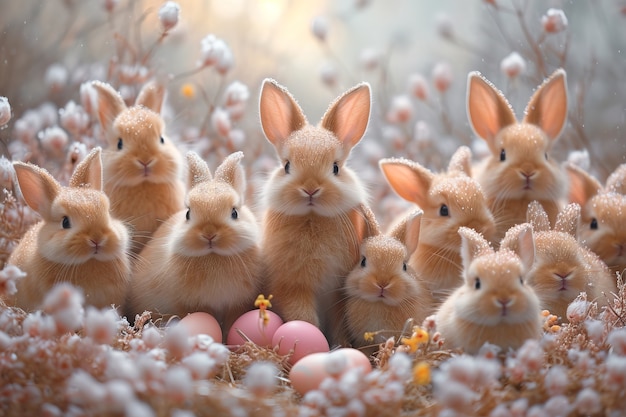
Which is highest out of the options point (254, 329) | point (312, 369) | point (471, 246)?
point (471, 246)

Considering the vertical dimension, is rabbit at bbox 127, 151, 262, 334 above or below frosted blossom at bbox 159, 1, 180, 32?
below

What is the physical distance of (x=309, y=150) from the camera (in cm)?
233

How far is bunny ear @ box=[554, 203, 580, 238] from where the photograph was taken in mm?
2475

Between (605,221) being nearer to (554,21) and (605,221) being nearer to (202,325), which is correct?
(554,21)

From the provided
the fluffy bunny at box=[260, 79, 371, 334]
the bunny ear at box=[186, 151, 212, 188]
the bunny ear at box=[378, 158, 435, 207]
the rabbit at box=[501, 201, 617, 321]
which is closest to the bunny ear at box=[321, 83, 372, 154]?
the fluffy bunny at box=[260, 79, 371, 334]

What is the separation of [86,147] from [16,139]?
0.91 feet

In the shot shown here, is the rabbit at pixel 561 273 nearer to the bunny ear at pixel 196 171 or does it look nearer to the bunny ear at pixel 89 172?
the bunny ear at pixel 196 171

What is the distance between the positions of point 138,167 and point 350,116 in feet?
2.39

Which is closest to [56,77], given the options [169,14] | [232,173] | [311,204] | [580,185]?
[169,14]

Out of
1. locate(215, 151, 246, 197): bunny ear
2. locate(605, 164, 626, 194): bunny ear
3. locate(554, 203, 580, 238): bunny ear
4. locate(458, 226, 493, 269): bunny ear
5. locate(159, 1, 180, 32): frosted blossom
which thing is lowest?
locate(458, 226, 493, 269): bunny ear

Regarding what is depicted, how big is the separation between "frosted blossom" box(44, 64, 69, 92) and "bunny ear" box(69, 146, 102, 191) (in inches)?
39.9

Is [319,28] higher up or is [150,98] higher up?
[319,28]

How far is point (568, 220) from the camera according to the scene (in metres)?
2.48

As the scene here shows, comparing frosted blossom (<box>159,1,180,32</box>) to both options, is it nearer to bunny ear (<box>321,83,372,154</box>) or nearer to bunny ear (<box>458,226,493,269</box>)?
bunny ear (<box>321,83,372,154</box>)
